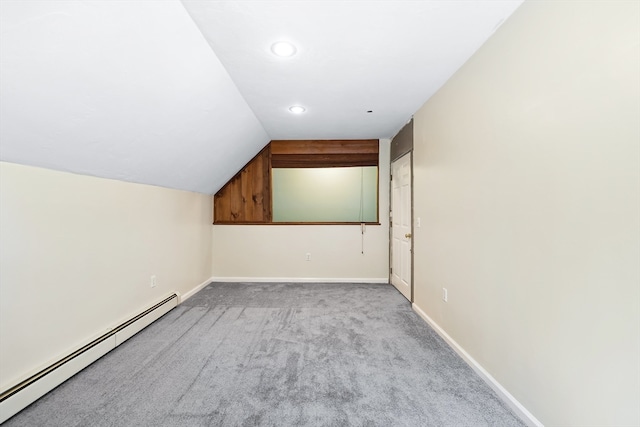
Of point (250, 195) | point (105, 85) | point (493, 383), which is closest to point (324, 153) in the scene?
point (250, 195)

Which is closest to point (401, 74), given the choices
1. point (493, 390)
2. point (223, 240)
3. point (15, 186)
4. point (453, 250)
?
point (453, 250)

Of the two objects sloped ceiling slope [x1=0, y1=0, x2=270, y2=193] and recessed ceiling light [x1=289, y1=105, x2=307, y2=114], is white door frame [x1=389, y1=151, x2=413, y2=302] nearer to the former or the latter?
recessed ceiling light [x1=289, y1=105, x2=307, y2=114]

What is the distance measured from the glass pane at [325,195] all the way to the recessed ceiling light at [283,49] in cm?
259

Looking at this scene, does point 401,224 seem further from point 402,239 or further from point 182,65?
point 182,65

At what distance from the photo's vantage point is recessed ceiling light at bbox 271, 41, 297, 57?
180 centimetres

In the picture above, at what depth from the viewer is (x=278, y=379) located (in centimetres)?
184

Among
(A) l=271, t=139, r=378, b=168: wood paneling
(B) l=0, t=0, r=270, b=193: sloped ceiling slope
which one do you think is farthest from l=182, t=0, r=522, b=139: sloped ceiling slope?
(A) l=271, t=139, r=378, b=168: wood paneling

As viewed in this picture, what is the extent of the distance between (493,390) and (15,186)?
3.10m

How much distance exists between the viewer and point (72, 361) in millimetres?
1833

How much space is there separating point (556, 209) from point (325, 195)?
3.46m

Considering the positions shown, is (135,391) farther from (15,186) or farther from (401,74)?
(401,74)

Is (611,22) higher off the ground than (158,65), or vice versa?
(158,65)

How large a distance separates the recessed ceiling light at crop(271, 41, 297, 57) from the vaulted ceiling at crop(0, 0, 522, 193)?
0.05 m

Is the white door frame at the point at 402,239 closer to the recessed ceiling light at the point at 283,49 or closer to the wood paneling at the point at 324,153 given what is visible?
the wood paneling at the point at 324,153
